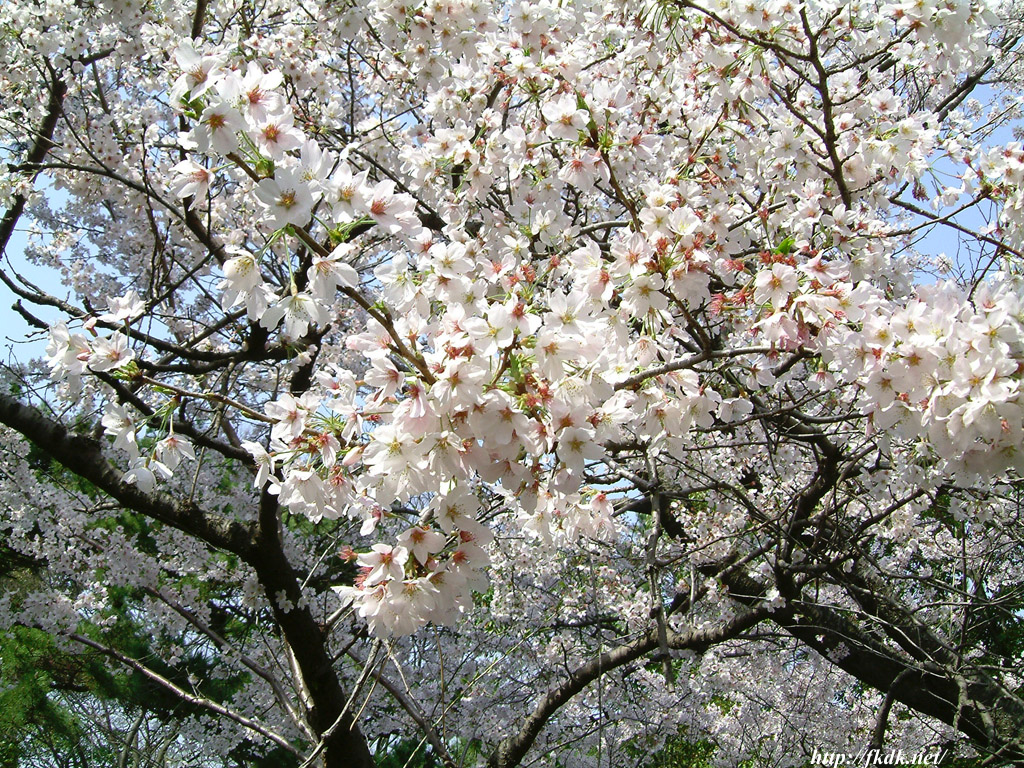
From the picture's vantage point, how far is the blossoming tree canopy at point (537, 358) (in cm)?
125

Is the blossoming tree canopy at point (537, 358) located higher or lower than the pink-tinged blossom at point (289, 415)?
higher

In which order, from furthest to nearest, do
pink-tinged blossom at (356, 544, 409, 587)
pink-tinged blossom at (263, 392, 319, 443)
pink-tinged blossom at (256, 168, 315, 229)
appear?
pink-tinged blossom at (263, 392, 319, 443)
pink-tinged blossom at (356, 544, 409, 587)
pink-tinged blossom at (256, 168, 315, 229)

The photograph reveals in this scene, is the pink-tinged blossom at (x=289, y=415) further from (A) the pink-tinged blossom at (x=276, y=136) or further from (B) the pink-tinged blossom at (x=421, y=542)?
(A) the pink-tinged blossom at (x=276, y=136)

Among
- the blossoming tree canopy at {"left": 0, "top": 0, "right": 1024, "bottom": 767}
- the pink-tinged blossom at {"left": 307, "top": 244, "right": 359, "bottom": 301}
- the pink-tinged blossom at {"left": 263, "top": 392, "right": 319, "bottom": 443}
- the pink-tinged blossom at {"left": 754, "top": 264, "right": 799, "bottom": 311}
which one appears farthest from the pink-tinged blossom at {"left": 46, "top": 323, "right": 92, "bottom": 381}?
the pink-tinged blossom at {"left": 754, "top": 264, "right": 799, "bottom": 311}

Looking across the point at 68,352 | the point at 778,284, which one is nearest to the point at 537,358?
the point at 778,284

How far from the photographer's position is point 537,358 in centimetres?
124

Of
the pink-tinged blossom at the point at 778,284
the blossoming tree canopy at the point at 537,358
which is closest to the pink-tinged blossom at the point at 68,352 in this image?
the blossoming tree canopy at the point at 537,358

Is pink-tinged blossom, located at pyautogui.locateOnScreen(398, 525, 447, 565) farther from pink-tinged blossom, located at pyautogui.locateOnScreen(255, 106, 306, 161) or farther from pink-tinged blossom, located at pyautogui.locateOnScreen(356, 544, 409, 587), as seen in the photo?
pink-tinged blossom, located at pyautogui.locateOnScreen(255, 106, 306, 161)

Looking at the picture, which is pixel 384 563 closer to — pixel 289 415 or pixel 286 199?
pixel 289 415

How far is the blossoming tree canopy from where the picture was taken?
1246mm

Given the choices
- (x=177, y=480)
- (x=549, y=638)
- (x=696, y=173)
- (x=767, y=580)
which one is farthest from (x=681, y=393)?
(x=177, y=480)

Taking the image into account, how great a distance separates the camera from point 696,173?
2.85 m

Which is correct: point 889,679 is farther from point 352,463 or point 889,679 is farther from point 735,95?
point 352,463

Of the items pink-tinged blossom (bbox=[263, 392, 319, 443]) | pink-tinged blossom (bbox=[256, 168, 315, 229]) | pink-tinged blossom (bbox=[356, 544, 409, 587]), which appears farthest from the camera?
pink-tinged blossom (bbox=[263, 392, 319, 443])
